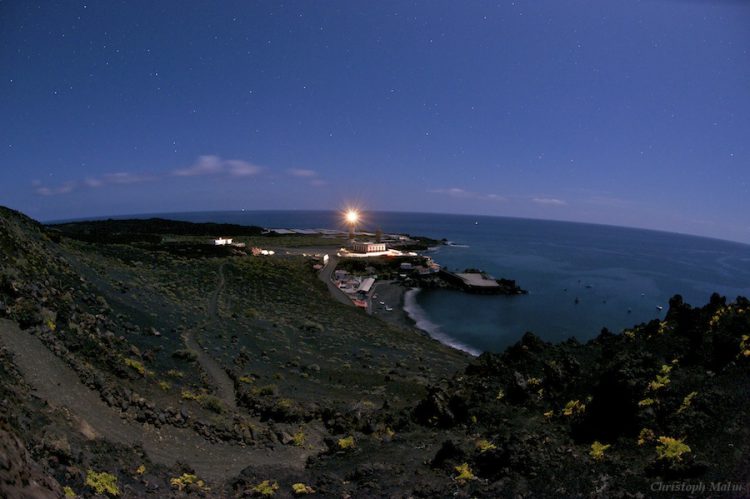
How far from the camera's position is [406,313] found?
53.0m

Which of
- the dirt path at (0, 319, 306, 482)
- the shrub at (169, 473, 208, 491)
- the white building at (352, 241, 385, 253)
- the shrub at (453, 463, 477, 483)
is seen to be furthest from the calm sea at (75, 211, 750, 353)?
the shrub at (169, 473, 208, 491)

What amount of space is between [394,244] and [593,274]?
5639 cm

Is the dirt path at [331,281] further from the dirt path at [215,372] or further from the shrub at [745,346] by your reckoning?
the shrub at [745,346]

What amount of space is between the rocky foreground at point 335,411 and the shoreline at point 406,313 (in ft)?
57.4

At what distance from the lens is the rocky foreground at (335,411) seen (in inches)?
383

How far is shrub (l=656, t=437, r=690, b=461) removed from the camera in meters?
9.42

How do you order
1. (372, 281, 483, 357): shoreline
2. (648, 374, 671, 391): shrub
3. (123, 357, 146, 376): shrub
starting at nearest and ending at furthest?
(648, 374, 671, 391): shrub
(123, 357, 146, 376): shrub
(372, 281, 483, 357): shoreline

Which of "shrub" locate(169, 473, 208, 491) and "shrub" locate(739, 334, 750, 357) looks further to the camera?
"shrub" locate(739, 334, 750, 357)

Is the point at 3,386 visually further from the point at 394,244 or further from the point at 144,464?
the point at 394,244

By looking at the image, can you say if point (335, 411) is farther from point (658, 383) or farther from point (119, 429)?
point (658, 383)

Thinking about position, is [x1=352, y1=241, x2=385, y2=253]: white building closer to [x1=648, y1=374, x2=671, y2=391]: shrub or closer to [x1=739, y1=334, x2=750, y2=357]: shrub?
[x1=739, y1=334, x2=750, y2=357]: shrub

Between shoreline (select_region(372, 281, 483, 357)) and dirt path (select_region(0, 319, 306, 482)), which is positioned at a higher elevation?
dirt path (select_region(0, 319, 306, 482))

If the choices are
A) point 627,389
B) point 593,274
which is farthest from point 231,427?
point 593,274

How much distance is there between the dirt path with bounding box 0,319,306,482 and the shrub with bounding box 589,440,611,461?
9.42m
